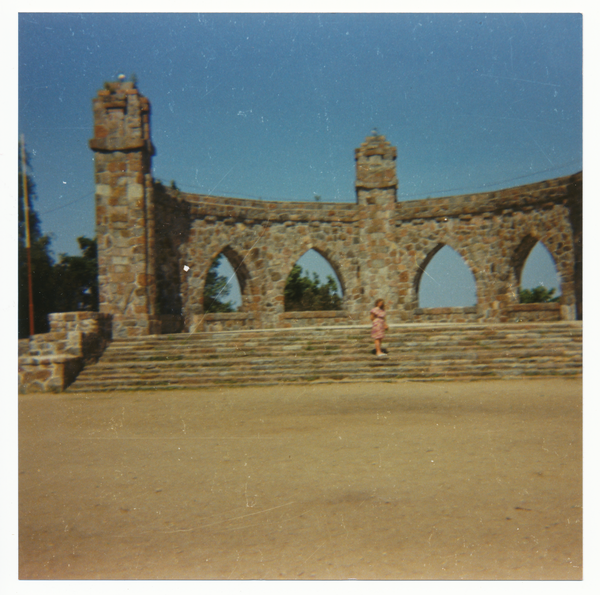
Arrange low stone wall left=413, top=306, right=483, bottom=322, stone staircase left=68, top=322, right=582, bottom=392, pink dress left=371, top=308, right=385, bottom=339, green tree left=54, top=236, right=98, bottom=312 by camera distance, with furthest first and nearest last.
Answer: low stone wall left=413, top=306, right=483, bottom=322, green tree left=54, top=236, right=98, bottom=312, pink dress left=371, top=308, right=385, bottom=339, stone staircase left=68, top=322, right=582, bottom=392

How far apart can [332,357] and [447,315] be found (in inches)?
261

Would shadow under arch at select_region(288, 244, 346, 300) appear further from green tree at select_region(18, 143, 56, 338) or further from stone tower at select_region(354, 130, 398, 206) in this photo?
green tree at select_region(18, 143, 56, 338)

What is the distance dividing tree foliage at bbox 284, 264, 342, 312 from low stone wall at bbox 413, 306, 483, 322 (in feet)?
22.9

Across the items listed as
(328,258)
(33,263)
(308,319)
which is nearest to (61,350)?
(33,263)

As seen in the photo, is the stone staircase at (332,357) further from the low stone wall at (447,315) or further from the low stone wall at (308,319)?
the low stone wall at (308,319)

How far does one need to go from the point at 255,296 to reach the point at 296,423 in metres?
9.72

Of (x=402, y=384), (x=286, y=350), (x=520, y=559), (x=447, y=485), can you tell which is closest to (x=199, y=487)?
(x=447, y=485)

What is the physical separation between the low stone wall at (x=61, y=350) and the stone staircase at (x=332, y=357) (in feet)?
0.78

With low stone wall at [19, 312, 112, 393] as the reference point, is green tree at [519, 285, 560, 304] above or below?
above

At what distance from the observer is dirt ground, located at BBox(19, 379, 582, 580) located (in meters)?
2.96

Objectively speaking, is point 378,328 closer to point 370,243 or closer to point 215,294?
point 370,243

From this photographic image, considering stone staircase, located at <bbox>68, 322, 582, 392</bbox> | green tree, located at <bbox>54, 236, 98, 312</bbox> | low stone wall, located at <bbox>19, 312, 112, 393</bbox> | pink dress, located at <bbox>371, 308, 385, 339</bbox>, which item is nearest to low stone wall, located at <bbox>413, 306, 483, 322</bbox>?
stone staircase, located at <bbox>68, 322, 582, 392</bbox>

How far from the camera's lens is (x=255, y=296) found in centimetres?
1523

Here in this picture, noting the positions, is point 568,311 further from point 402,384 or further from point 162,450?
point 162,450
